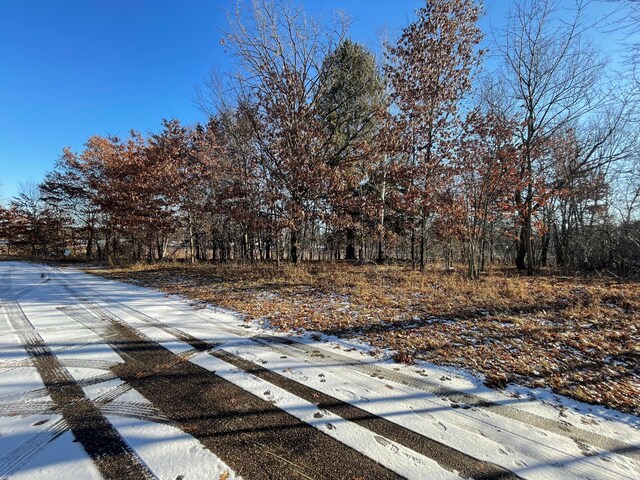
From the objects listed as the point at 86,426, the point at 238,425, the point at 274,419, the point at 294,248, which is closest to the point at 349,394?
the point at 274,419

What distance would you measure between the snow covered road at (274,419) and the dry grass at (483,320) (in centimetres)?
47

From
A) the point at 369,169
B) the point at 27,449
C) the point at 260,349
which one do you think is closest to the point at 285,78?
the point at 369,169

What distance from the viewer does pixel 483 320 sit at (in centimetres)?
512

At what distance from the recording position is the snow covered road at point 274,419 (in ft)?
6.45

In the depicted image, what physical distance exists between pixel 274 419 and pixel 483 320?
430cm

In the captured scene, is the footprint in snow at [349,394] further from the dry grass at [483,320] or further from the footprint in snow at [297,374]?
the dry grass at [483,320]

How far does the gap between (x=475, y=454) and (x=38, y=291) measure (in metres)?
11.2

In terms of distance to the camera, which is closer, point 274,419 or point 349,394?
point 274,419

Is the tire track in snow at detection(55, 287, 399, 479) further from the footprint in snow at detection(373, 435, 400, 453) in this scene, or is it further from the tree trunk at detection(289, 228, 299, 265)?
the tree trunk at detection(289, 228, 299, 265)

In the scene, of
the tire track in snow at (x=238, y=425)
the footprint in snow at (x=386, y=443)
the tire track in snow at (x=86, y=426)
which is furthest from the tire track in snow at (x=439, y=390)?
the tire track in snow at (x=86, y=426)

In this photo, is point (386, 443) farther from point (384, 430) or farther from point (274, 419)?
point (274, 419)

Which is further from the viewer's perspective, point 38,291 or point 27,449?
point 38,291

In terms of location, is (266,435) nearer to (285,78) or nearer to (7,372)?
(7,372)

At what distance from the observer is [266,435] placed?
226cm
